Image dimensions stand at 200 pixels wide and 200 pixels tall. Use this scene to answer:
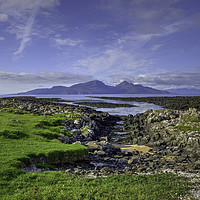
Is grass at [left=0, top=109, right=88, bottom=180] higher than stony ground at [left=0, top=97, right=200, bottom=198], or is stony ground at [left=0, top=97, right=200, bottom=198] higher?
grass at [left=0, top=109, right=88, bottom=180]

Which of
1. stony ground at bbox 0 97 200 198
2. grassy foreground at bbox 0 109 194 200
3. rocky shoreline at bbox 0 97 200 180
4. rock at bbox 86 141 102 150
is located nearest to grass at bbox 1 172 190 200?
grassy foreground at bbox 0 109 194 200

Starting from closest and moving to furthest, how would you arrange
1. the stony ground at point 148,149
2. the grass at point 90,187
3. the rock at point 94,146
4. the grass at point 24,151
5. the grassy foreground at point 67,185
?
the grass at point 90,187 < the grassy foreground at point 67,185 < the grass at point 24,151 < the stony ground at point 148,149 < the rock at point 94,146

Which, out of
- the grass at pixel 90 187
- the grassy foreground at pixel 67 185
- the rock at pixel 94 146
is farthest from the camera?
the rock at pixel 94 146

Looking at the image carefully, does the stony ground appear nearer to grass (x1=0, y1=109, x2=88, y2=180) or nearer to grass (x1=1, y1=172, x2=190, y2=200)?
grass (x1=0, y1=109, x2=88, y2=180)

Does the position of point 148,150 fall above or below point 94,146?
below

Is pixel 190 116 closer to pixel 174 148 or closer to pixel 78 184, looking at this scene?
pixel 174 148

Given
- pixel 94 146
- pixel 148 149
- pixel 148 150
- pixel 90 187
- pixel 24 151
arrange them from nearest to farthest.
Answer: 1. pixel 90 187
2. pixel 24 151
3. pixel 94 146
4. pixel 148 150
5. pixel 148 149

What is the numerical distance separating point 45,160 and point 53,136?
8705 millimetres

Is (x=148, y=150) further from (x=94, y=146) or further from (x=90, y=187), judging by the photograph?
(x=90, y=187)

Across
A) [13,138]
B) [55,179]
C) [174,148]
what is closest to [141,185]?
[55,179]

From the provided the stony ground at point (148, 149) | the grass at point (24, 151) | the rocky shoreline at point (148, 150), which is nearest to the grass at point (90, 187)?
the grass at point (24, 151)

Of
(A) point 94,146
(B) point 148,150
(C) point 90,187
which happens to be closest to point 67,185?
(C) point 90,187

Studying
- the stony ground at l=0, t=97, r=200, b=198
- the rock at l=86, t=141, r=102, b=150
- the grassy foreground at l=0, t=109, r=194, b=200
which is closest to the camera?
the grassy foreground at l=0, t=109, r=194, b=200

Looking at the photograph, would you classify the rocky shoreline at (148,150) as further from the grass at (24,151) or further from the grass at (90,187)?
the grass at (90,187)
